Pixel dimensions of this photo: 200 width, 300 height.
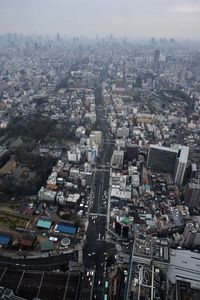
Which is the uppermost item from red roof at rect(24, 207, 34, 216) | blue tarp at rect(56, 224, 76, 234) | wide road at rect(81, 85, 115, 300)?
blue tarp at rect(56, 224, 76, 234)

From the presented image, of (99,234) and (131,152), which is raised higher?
(131,152)

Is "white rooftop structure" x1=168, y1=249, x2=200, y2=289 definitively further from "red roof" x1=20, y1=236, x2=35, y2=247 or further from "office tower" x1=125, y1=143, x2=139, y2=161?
"office tower" x1=125, y1=143, x2=139, y2=161

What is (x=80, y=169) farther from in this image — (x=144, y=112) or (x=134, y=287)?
(x=144, y=112)

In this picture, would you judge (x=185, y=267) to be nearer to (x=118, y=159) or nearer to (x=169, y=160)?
(x=169, y=160)

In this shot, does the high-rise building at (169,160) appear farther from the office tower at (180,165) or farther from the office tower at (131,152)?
the office tower at (131,152)

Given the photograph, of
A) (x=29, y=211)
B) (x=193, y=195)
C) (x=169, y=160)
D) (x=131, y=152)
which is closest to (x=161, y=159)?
(x=169, y=160)

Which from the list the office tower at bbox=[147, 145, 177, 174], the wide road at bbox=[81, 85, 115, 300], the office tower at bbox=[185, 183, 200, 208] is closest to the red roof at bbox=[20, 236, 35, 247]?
the wide road at bbox=[81, 85, 115, 300]

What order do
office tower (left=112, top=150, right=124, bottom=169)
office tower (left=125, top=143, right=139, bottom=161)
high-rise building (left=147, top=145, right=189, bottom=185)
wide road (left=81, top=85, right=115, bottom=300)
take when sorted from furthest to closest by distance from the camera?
office tower (left=125, top=143, right=139, bottom=161) → office tower (left=112, top=150, right=124, bottom=169) → high-rise building (left=147, top=145, right=189, bottom=185) → wide road (left=81, top=85, right=115, bottom=300)

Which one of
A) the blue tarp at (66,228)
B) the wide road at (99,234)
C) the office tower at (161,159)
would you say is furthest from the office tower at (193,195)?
the blue tarp at (66,228)
